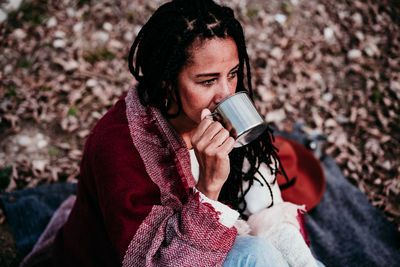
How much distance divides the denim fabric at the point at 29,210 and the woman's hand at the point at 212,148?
2.15 meters

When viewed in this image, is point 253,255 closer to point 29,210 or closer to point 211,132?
point 211,132

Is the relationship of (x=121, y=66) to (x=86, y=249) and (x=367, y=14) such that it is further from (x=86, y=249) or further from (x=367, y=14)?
(x=367, y=14)

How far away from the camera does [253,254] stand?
6.02 feet

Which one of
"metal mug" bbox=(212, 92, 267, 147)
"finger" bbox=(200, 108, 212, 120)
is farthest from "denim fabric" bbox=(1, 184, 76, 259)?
"metal mug" bbox=(212, 92, 267, 147)

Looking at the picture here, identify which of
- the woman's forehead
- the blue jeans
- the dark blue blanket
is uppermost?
the woman's forehead

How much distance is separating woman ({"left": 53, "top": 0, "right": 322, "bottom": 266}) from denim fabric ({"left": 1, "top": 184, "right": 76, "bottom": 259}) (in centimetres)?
124

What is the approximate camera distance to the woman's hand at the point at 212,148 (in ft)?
5.54

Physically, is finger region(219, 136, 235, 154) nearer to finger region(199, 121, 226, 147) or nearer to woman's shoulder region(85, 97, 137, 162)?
finger region(199, 121, 226, 147)

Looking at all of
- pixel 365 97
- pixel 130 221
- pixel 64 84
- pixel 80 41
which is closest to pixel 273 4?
pixel 365 97

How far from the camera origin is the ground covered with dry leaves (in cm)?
374

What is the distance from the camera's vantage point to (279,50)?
4.71 meters

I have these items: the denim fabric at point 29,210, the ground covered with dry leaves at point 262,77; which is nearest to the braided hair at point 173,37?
the denim fabric at point 29,210

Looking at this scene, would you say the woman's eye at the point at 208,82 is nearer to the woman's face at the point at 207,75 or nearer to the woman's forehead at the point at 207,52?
the woman's face at the point at 207,75

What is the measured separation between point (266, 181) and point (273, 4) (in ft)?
12.3
